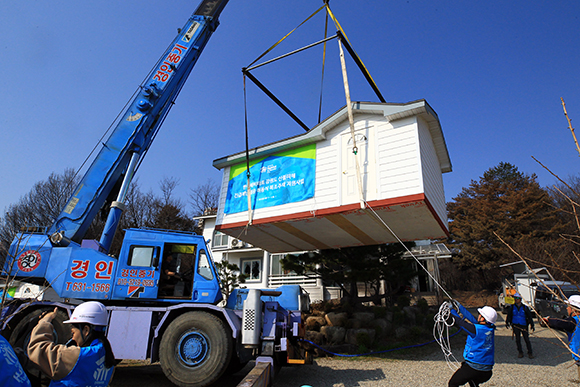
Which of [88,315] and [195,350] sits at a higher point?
[88,315]

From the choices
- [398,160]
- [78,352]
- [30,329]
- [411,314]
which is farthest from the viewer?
[411,314]

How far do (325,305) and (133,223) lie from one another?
25.1m

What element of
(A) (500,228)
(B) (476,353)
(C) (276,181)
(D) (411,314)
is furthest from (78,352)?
(A) (500,228)

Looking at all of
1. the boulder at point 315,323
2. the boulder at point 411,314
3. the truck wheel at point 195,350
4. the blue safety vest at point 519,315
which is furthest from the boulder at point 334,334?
the truck wheel at point 195,350

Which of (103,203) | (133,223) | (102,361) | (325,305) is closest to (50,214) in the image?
(133,223)

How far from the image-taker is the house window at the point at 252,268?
80.5 ft

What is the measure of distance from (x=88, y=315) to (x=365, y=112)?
7790 mm

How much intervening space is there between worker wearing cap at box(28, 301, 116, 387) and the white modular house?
20.6 ft

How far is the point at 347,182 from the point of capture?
8.88 m

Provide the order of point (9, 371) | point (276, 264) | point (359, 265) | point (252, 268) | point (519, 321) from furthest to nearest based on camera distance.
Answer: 1. point (252, 268)
2. point (276, 264)
3. point (359, 265)
4. point (519, 321)
5. point (9, 371)

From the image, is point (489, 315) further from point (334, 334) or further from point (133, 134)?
point (133, 134)

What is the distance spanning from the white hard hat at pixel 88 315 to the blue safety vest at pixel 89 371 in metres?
0.20

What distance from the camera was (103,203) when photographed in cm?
983

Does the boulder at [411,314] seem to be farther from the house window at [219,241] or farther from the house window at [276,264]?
the house window at [219,241]
